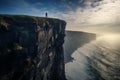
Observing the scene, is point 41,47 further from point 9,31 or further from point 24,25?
point 9,31

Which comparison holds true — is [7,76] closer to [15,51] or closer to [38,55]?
[15,51]

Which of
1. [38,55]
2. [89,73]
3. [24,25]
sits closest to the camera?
[24,25]

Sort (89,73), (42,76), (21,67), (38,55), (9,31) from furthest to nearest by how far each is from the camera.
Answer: (89,73), (42,76), (38,55), (21,67), (9,31)

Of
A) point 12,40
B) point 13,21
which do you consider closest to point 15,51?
point 12,40

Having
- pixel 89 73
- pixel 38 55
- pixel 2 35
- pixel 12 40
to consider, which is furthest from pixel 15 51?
pixel 89 73

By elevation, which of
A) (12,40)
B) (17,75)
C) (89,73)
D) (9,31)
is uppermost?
(9,31)

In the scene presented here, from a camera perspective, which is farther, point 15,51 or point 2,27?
point 15,51

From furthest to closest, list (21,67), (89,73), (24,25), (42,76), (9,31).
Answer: (89,73)
(42,76)
(24,25)
(21,67)
(9,31)

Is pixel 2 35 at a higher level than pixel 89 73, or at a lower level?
higher

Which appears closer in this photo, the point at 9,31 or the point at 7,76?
the point at 7,76
